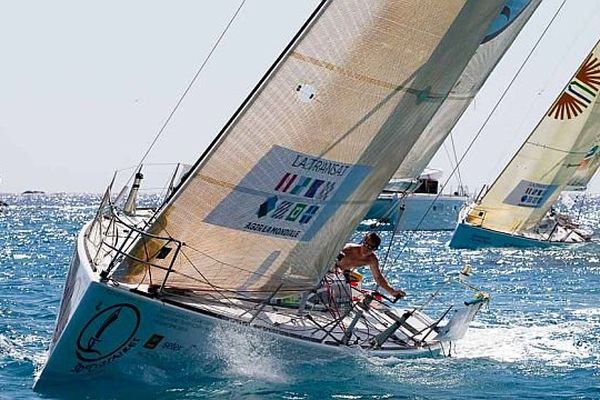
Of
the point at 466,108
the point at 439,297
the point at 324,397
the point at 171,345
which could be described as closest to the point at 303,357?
the point at 324,397

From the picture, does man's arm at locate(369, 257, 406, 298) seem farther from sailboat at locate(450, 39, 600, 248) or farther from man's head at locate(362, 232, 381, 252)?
sailboat at locate(450, 39, 600, 248)

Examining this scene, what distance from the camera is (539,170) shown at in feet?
113

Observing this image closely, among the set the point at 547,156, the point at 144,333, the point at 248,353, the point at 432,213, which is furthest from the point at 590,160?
the point at 144,333

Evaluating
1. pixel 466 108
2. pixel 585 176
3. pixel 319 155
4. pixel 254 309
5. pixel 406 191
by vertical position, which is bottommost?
pixel 254 309

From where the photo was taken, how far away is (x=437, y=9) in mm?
11555

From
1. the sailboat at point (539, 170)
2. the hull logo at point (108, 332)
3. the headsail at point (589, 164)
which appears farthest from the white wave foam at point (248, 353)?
the headsail at point (589, 164)

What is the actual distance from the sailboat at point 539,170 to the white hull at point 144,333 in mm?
23018

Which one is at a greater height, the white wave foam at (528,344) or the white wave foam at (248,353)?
the white wave foam at (528,344)

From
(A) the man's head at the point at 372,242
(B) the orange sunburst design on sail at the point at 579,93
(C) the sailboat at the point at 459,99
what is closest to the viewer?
(A) the man's head at the point at 372,242

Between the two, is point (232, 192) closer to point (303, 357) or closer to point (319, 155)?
point (319, 155)

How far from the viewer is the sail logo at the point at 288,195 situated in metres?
11.0

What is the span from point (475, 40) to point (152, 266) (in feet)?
13.8

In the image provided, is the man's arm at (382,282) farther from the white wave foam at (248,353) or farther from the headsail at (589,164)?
the headsail at (589,164)

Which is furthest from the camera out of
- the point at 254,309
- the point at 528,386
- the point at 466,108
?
the point at 466,108
